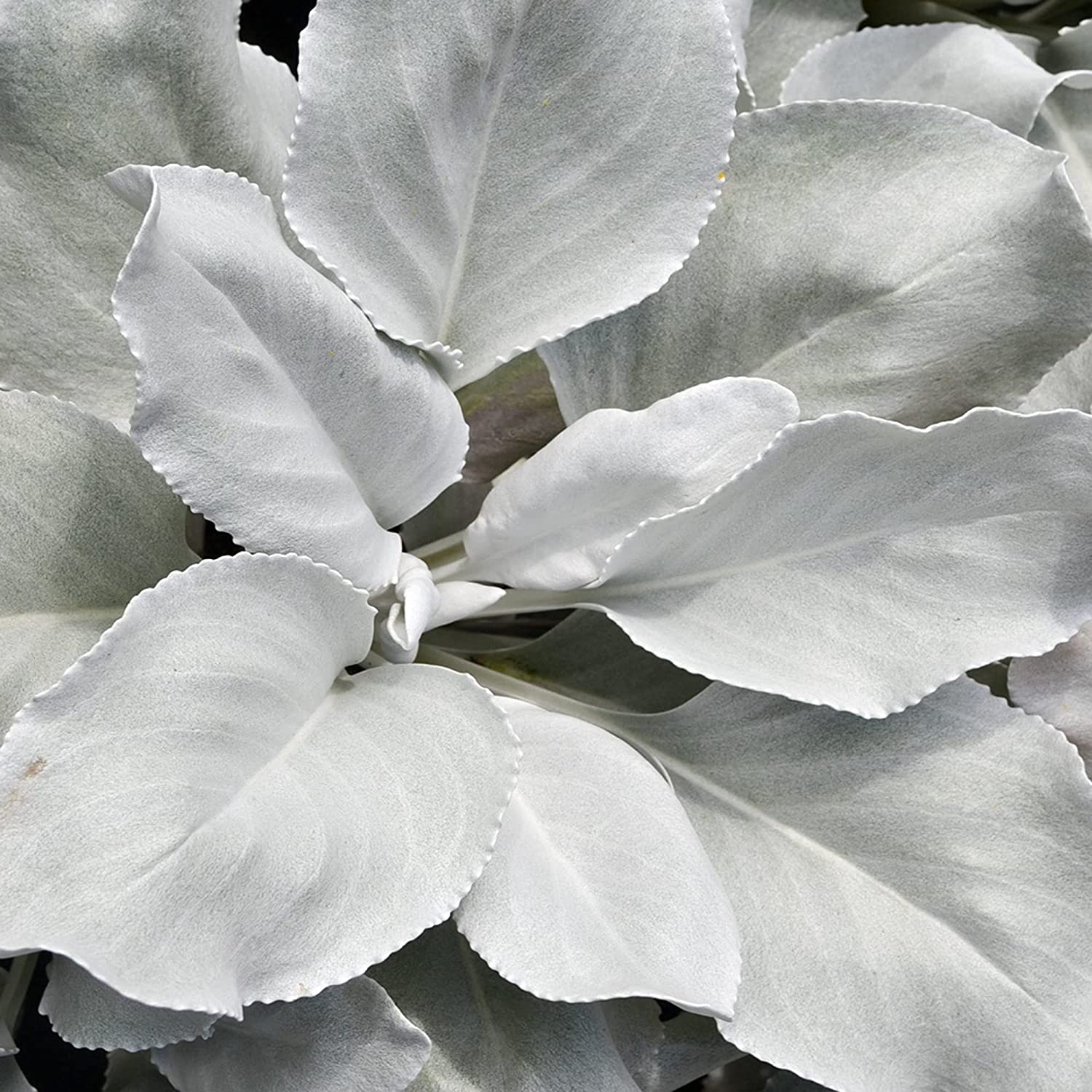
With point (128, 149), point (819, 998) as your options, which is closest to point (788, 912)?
point (819, 998)

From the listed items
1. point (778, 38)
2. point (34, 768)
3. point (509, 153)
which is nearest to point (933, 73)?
point (778, 38)

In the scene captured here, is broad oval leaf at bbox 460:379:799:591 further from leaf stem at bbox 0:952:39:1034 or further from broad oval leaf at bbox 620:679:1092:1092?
leaf stem at bbox 0:952:39:1034

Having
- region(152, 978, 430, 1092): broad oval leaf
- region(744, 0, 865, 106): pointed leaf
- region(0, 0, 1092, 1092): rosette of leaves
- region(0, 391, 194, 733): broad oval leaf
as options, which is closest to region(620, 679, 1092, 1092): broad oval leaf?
region(0, 0, 1092, 1092): rosette of leaves

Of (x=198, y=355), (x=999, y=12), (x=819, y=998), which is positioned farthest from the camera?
(x=999, y=12)

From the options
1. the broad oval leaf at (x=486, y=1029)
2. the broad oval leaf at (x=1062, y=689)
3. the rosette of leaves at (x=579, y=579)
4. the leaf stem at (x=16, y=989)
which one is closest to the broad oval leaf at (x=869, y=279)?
the rosette of leaves at (x=579, y=579)

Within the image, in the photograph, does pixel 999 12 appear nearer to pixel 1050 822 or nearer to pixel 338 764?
pixel 1050 822
